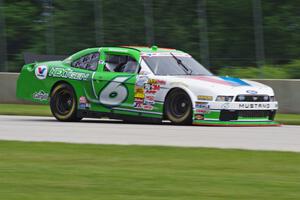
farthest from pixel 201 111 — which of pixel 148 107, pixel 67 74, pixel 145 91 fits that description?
pixel 67 74

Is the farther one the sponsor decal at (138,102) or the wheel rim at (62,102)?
the wheel rim at (62,102)

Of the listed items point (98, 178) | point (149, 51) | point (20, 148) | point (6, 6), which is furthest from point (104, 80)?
point (6, 6)

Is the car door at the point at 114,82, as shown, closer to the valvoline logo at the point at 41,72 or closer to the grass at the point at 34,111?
the valvoline logo at the point at 41,72

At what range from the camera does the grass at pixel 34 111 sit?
1802 cm

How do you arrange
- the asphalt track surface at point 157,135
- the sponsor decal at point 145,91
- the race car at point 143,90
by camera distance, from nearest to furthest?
the asphalt track surface at point 157,135, the race car at point 143,90, the sponsor decal at point 145,91

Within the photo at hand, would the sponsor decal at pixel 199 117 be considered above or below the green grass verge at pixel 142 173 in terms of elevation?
above

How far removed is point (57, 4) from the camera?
25.2 m

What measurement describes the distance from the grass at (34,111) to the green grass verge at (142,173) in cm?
694

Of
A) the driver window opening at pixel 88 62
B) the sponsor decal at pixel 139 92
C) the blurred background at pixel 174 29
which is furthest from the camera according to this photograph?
the blurred background at pixel 174 29

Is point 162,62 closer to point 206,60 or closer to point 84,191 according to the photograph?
point 206,60

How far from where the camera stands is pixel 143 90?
16109mm

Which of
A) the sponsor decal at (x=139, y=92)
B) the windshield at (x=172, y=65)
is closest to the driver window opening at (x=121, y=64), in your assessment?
the windshield at (x=172, y=65)

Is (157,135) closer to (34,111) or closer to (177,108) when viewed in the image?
(177,108)

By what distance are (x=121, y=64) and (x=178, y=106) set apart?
5.48 ft
